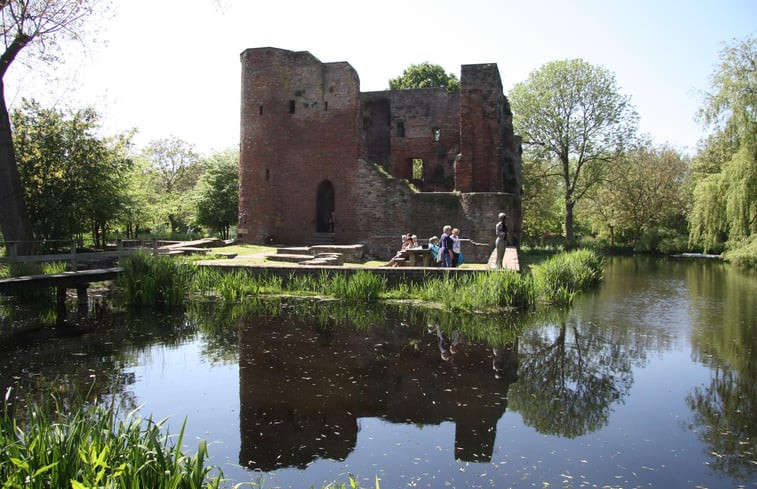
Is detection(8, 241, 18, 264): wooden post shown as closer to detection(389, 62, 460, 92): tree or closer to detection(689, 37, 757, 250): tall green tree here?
detection(689, 37, 757, 250): tall green tree

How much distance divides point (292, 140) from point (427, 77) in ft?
73.2

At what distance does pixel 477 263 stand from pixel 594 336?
8.84m

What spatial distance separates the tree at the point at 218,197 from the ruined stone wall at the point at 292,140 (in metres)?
8.15

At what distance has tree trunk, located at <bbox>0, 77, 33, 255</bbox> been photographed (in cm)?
1417

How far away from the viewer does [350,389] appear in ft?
22.9

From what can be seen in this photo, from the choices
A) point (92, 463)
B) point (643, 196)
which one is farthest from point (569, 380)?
point (643, 196)

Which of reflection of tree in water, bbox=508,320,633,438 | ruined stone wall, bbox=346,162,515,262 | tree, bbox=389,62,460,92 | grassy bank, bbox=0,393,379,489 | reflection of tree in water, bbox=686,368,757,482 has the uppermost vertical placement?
tree, bbox=389,62,460,92

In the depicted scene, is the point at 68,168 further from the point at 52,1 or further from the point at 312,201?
the point at 312,201

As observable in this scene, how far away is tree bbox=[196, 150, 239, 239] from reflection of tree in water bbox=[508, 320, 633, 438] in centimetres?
2517

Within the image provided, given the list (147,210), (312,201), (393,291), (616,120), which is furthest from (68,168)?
(616,120)

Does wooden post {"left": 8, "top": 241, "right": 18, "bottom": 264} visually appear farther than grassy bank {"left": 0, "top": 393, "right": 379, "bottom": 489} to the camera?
Yes

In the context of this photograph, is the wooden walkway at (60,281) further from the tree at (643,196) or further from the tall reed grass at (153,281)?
the tree at (643,196)

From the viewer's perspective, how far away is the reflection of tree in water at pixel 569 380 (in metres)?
6.22

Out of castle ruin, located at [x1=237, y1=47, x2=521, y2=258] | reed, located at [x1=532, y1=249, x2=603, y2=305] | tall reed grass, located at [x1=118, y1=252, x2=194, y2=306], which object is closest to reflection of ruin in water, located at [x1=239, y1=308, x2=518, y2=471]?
tall reed grass, located at [x1=118, y1=252, x2=194, y2=306]
